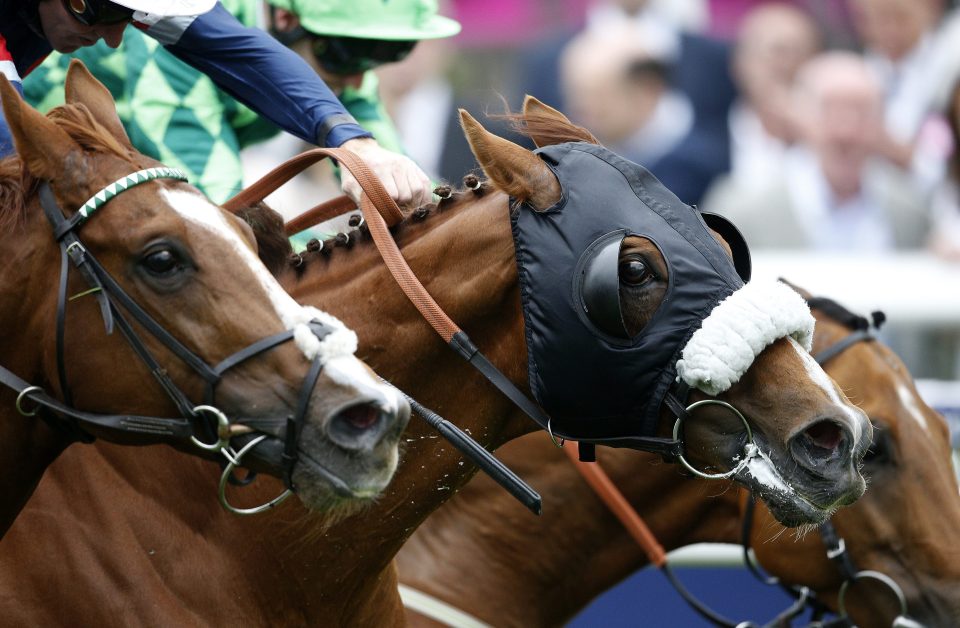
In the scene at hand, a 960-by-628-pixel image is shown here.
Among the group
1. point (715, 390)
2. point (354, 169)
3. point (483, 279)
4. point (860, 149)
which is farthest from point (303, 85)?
point (860, 149)

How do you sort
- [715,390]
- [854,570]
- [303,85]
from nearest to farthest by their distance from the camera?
[715,390]
[303,85]
[854,570]

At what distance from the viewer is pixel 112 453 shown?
3.34 metres

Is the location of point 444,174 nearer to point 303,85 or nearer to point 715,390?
point 303,85

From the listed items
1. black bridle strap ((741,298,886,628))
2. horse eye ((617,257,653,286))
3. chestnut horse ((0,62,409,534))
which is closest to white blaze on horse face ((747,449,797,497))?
horse eye ((617,257,653,286))

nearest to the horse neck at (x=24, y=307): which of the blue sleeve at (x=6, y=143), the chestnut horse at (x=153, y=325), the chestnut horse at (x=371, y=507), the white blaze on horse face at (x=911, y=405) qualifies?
the chestnut horse at (x=153, y=325)

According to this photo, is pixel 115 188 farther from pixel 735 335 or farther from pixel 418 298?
pixel 735 335

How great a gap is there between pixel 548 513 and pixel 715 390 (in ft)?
4.97

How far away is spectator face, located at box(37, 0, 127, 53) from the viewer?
325 cm

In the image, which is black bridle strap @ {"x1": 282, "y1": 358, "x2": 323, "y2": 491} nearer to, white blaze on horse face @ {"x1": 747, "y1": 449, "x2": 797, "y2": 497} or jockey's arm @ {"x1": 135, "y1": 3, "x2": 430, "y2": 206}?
jockey's arm @ {"x1": 135, "y1": 3, "x2": 430, "y2": 206}

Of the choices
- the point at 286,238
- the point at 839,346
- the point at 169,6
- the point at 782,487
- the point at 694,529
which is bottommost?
the point at 694,529

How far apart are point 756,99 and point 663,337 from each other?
6675 millimetres

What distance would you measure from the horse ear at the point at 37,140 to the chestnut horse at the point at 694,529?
1.94m

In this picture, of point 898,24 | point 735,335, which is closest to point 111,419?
point 735,335

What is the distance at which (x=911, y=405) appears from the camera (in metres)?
4.39
